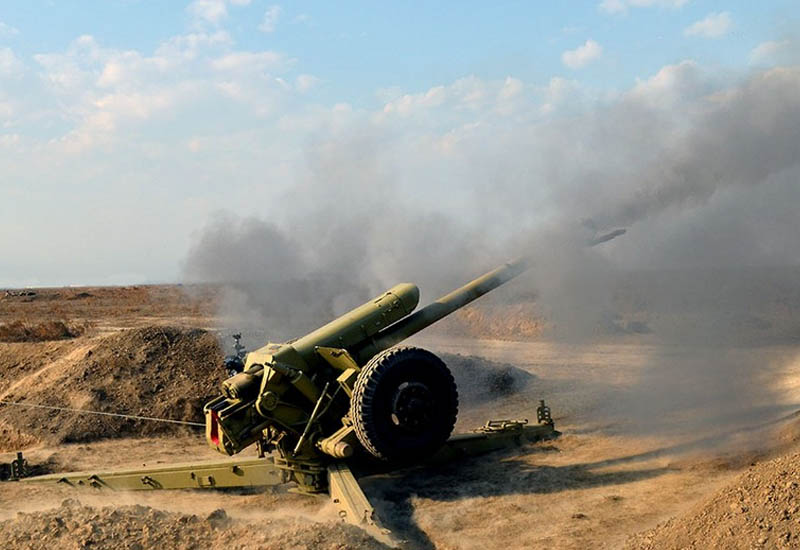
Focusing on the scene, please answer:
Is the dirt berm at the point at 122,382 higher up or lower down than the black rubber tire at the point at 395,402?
higher up

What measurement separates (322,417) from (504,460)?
295cm

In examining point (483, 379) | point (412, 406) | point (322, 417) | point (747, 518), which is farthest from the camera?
point (483, 379)

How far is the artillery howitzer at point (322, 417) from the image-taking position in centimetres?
935

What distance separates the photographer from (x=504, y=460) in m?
11.2

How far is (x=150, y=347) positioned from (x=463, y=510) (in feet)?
33.6

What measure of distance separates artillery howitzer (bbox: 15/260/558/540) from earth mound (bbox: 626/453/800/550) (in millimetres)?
3153

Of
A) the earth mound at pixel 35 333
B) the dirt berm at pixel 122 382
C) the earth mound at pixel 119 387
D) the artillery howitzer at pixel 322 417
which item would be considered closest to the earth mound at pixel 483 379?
the dirt berm at pixel 122 382

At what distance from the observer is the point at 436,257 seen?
899 inches

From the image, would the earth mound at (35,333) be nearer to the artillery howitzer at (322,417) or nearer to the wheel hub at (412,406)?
the artillery howitzer at (322,417)

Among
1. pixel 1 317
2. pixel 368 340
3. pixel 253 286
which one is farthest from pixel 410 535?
pixel 1 317

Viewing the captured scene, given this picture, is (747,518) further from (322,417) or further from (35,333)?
(35,333)

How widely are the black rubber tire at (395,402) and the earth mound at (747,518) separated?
3076 millimetres

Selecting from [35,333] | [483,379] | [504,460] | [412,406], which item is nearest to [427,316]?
[412,406]

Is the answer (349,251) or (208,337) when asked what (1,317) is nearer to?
(349,251)
